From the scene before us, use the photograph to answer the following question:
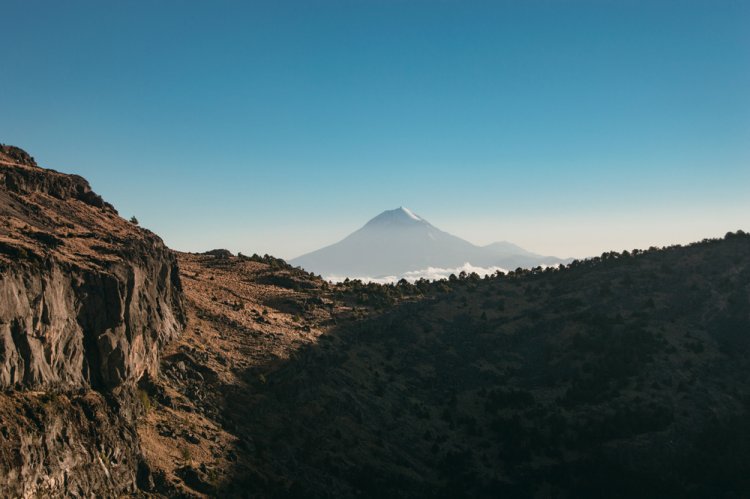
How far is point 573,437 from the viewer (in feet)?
232

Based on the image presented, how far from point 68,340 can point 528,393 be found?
50186 millimetres

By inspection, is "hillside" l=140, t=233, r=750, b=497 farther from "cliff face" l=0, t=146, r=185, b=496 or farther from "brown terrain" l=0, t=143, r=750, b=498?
"cliff face" l=0, t=146, r=185, b=496

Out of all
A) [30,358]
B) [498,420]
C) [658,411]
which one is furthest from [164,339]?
[658,411]

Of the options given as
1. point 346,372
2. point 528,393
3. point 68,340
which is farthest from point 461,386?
point 68,340

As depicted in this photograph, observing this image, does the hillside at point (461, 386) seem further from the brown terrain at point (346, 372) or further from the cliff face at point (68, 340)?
the cliff face at point (68, 340)

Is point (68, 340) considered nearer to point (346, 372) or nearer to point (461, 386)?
point (346, 372)

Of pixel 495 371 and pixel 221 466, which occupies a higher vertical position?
pixel 495 371

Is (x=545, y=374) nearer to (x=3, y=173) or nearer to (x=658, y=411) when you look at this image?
(x=658, y=411)

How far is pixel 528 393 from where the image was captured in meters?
77.8

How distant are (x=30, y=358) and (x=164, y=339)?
22013 millimetres

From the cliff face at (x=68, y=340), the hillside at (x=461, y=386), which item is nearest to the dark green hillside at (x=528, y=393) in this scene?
the hillside at (x=461, y=386)

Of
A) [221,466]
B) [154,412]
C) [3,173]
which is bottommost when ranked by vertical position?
[221,466]

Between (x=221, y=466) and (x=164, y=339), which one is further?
(x=164, y=339)

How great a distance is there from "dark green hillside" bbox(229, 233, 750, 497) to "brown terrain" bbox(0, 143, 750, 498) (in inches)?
8.7
